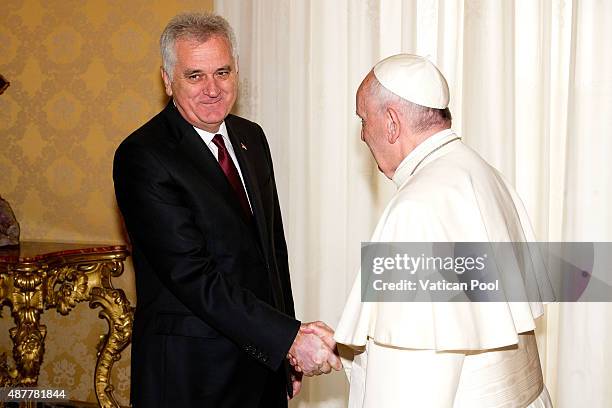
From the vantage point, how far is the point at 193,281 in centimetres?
282

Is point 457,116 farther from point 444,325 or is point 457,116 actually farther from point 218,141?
point 444,325

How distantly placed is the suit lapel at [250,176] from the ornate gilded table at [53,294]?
143 centimetres

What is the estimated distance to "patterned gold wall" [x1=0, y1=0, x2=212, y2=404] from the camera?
16.0 feet

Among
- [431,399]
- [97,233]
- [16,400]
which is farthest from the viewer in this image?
[97,233]

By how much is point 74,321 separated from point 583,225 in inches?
121

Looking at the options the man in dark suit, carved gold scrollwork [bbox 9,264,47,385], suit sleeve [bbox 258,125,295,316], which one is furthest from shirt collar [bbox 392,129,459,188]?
carved gold scrollwork [bbox 9,264,47,385]

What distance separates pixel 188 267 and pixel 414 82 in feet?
3.33

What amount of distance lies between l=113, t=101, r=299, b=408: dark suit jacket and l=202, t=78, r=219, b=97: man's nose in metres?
0.14

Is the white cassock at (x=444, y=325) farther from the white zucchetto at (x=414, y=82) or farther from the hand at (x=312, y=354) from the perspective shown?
the hand at (x=312, y=354)

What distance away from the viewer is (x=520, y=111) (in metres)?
4.05

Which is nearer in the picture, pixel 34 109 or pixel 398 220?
pixel 398 220

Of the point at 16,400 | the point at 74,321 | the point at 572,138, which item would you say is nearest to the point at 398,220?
the point at 572,138

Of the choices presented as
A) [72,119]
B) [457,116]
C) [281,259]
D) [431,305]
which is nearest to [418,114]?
[431,305]

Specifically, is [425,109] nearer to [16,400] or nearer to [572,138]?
[572,138]
